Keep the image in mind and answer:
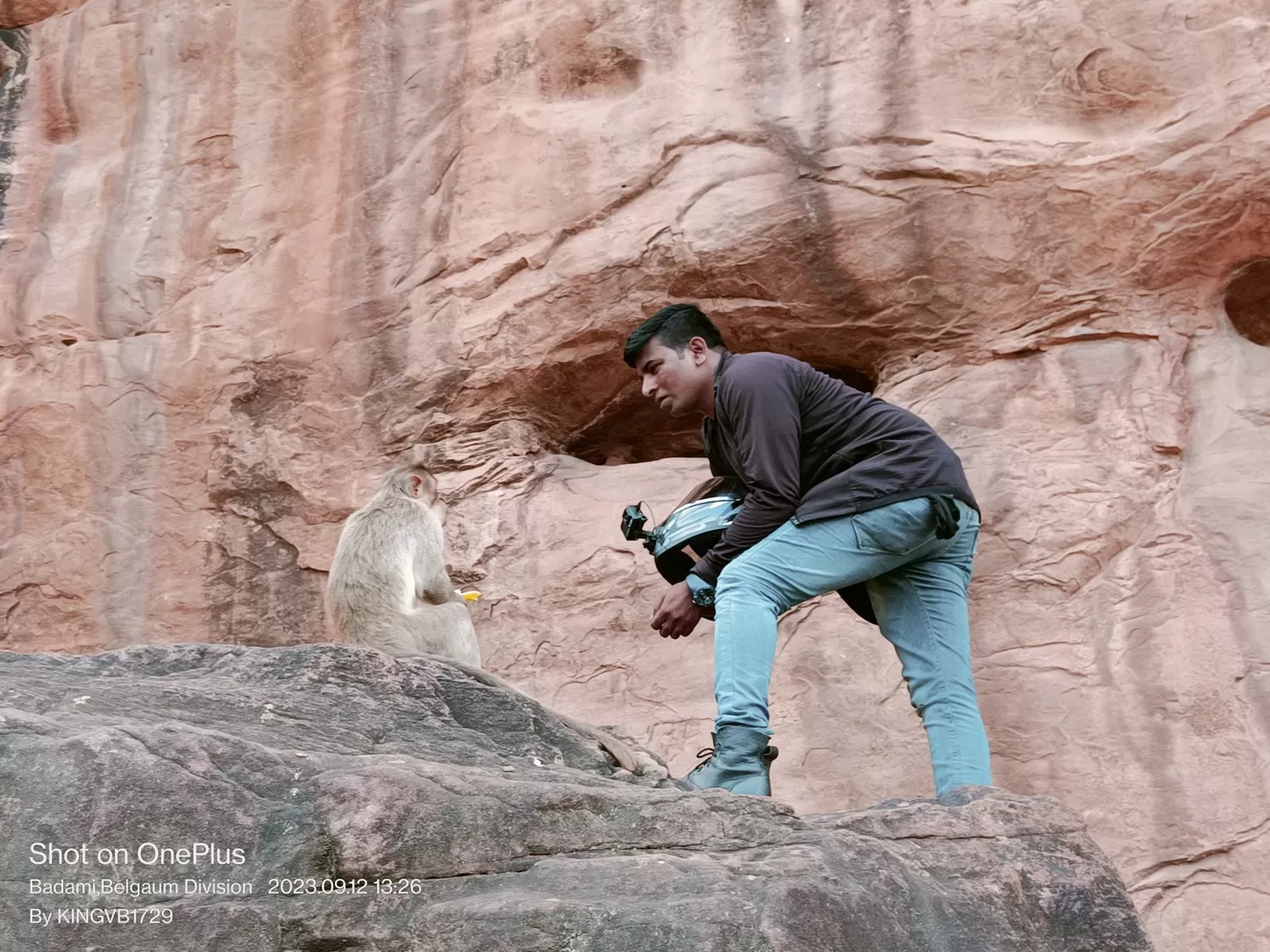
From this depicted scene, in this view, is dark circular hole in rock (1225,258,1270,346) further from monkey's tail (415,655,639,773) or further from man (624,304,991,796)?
monkey's tail (415,655,639,773)

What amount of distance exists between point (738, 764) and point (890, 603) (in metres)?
0.82

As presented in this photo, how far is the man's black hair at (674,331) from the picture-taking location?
4.35 metres

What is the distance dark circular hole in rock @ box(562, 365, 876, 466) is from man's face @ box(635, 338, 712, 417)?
113 inches

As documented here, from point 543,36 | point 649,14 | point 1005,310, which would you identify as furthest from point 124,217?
point 1005,310

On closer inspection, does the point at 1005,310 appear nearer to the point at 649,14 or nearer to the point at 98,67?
the point at 649,14

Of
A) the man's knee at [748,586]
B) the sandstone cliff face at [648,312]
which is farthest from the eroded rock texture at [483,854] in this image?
the sandstone cliff face at [648,312]

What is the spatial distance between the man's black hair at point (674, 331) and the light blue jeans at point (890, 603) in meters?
0.70

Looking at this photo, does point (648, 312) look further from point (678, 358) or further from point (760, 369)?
point (760, 369)

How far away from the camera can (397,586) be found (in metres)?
5.89

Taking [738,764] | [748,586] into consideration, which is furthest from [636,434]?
[738,764]

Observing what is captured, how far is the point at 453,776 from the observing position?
3.09 m

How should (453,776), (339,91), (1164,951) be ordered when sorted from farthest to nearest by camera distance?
(339,91) → (1164,951) → (453,776)

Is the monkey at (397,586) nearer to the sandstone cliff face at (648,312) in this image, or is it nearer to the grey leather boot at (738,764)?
the sandstone cliff face at (648,312)

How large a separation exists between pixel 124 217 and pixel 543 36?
2460mm
